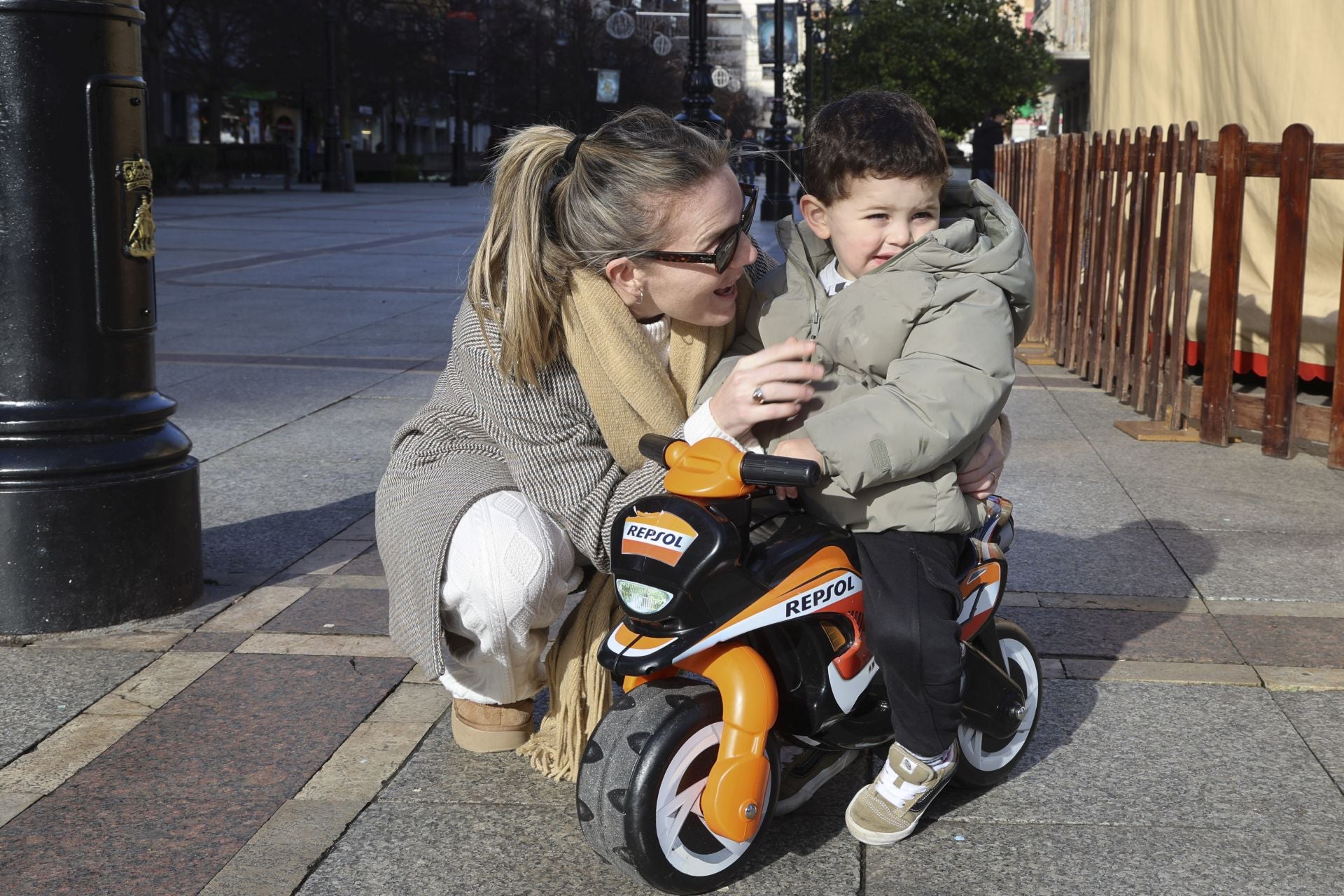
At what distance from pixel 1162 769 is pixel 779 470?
1.33m

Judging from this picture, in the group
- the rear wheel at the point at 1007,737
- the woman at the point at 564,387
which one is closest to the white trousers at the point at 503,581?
the woman at the point at 564,387

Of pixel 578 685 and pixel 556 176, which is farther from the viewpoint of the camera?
pixel 578 685

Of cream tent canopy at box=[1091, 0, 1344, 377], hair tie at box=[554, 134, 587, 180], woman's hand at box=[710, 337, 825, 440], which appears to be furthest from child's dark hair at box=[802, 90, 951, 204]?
cream tent canopy at box=[1091, 0, 1344, 377]

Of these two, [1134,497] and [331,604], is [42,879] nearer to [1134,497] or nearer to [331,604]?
[331,604]

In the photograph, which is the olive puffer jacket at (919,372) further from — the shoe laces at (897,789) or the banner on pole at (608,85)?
the banner on pole at (608,85)

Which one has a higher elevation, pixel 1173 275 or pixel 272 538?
pixel 1173 275

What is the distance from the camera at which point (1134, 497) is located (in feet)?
17.6

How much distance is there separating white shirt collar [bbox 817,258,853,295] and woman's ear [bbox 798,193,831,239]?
0.07 m

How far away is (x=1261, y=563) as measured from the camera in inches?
178

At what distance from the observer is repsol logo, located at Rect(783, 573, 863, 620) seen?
2.50 metres

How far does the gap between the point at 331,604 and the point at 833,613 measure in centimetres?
200

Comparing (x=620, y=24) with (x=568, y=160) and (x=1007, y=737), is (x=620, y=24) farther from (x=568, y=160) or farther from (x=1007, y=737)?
(x=1007, y=737)

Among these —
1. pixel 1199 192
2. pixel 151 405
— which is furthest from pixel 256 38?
pixel 151 405

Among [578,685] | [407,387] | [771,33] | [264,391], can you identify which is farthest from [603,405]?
[771,33]
